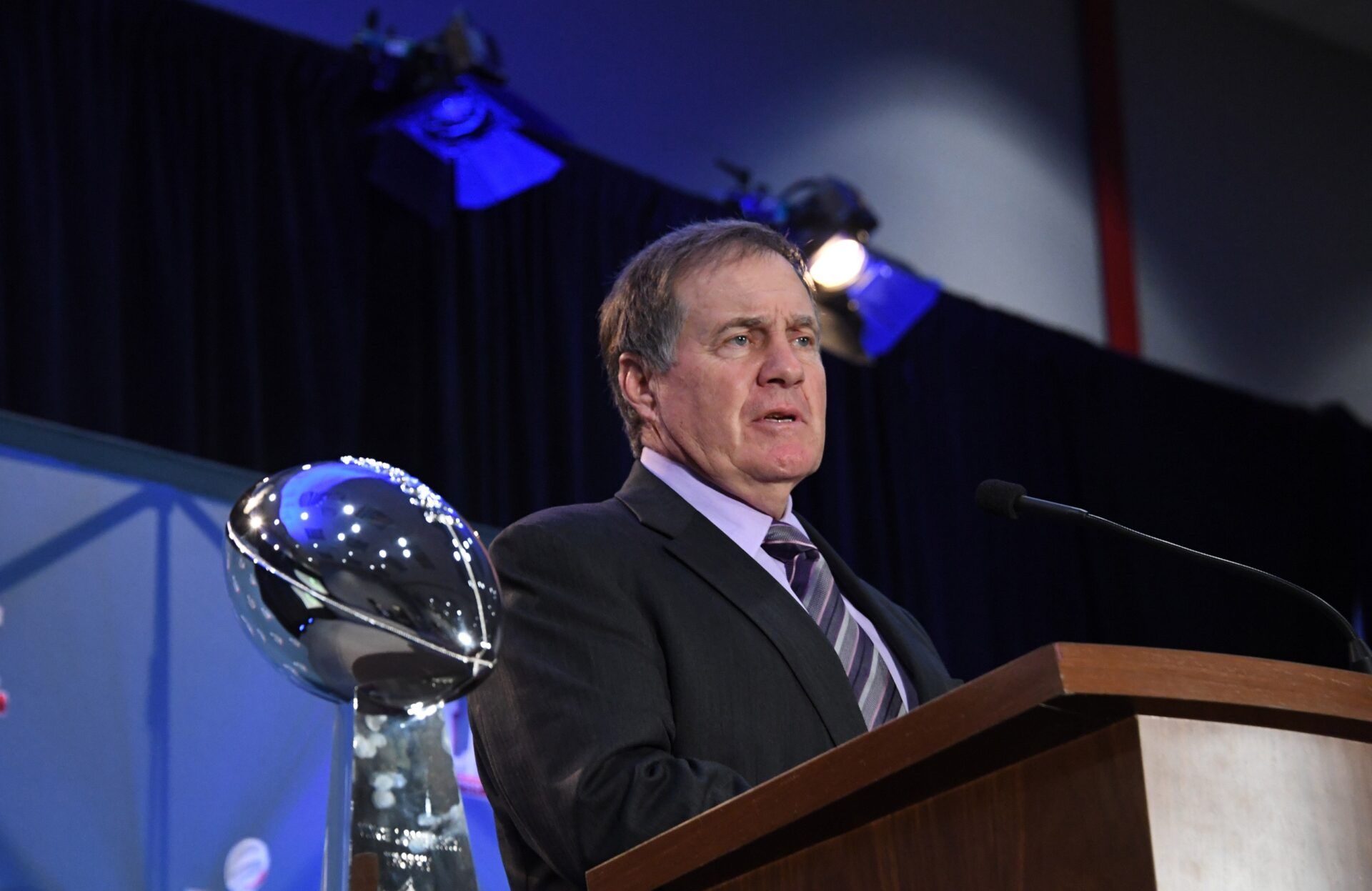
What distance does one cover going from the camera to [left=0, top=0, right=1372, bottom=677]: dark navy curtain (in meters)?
3.76

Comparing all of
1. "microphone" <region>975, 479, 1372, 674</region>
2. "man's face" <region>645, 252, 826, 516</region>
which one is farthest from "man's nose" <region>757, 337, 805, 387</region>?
"microphone" <region>975, 479, 1372, 674</region>

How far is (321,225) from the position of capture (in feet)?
13.7

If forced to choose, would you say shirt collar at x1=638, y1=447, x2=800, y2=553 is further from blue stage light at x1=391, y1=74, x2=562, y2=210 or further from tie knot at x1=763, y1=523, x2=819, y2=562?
blue stage light at x1=391, y1=74, x2=562, y2=210

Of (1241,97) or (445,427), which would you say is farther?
(1241,97)

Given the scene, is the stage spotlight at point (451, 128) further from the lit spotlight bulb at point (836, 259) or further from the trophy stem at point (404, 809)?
the trophy stem at point (404, 809)

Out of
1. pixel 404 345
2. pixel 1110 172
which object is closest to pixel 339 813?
pixel 404 345

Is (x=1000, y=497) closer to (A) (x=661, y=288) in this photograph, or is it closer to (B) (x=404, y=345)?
(A) (x=661, y=288)

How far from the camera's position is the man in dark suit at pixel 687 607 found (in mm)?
1591

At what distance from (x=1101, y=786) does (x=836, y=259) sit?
3.71 meters

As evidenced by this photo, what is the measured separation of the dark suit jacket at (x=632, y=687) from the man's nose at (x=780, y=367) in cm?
23

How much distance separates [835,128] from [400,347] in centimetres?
221

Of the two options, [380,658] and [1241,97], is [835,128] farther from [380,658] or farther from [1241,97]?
[380,658]

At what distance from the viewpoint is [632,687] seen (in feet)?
5.43

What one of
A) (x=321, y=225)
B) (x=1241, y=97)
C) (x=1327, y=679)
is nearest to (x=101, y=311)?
(x=321, y=225)
